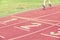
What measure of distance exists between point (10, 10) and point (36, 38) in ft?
22.0

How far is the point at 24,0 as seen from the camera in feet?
60.0

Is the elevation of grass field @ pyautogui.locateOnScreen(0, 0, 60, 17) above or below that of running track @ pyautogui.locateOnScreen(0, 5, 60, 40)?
above

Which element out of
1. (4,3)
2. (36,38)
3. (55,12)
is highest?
(4,3)

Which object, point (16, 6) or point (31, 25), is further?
point (16, 6)

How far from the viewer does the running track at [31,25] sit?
9.13 meters

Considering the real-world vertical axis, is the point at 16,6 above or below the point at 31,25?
above

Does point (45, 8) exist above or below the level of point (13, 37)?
above

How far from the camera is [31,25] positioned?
10.7 m

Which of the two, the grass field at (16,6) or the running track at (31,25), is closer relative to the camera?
the running track at (31,25)

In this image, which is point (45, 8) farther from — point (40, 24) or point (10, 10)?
point (40, 24)

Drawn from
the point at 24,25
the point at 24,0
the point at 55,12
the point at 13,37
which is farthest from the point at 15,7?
the point at 13,37

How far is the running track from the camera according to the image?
9127mm

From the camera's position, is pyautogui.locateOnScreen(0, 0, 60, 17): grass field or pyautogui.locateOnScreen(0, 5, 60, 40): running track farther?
pyautogui.locateOnScreen(0, 0, 60, 17): grass field

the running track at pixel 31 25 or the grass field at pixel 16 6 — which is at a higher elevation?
the grass field at pixel 16 6
